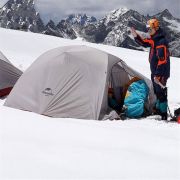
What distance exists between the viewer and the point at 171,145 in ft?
18.4

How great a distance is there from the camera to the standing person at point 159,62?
860cm

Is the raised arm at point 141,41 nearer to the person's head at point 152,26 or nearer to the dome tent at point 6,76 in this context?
the person's head at point 152,26

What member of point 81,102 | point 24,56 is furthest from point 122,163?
point 24,56

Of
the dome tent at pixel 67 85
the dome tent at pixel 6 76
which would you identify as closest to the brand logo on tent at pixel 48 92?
the dome tent at pixel 67 85

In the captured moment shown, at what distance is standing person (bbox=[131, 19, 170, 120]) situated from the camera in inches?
339

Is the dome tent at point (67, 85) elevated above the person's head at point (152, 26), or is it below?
below

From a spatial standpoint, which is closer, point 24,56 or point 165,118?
point 165,118

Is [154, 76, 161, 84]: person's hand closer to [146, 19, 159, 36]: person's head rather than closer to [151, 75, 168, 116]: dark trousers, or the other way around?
[151, 75, 168, 116]: dark trousers

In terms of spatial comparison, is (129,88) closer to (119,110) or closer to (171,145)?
(119,110)

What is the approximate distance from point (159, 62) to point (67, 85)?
1986 millimetres

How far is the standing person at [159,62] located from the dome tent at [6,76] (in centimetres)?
405

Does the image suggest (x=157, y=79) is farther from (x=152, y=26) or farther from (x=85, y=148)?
(x=85, y=148)

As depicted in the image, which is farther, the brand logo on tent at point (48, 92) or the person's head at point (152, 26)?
the person's head at point (152, 26)

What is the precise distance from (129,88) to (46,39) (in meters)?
16.5
